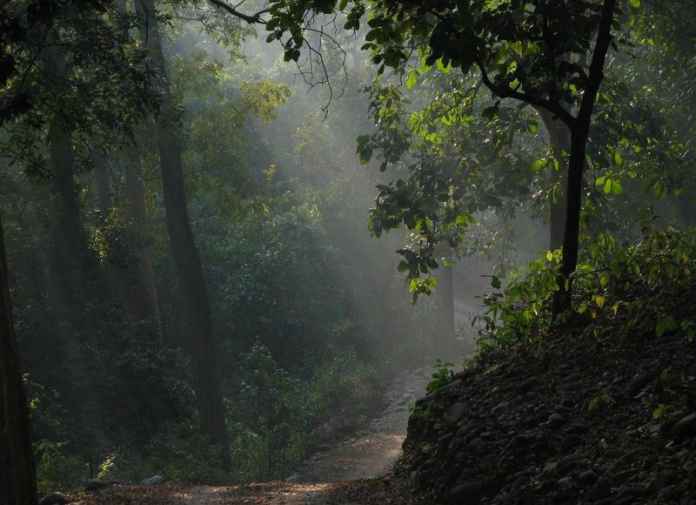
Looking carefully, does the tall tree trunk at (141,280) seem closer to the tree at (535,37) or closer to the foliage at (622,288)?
the foliage at (622,288)

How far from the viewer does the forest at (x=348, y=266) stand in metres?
7.43

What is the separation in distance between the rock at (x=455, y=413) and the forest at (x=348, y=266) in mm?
56

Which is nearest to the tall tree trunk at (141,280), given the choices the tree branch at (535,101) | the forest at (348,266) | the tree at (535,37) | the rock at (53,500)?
the forest at (348,266)

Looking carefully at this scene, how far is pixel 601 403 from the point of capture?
670 cm

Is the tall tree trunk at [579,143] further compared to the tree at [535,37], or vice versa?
the tall tree trunk at [579,143]

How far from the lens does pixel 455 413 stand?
8.63m

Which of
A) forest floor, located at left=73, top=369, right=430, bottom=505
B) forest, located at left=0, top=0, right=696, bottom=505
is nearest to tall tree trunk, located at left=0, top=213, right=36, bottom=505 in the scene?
forest, located at left=0, top=0, right=696, bottom=505

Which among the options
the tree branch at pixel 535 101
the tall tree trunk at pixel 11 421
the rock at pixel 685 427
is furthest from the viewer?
the tall tree trunk at pixel 11 421

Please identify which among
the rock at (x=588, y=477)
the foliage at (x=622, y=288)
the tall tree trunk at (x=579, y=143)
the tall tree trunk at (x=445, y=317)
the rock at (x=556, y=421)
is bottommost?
the rock at (x=588, y=477)

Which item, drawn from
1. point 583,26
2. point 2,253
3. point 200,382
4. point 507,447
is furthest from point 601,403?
point 200,382

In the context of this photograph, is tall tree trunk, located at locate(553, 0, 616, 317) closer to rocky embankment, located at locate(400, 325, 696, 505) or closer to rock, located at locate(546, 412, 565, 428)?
rocky embankment, located at locate(400, 325, 696, 505)

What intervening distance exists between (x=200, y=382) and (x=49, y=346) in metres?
3.33

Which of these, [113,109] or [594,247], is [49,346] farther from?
[594,247]

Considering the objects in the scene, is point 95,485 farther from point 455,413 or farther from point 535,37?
point 535,37
